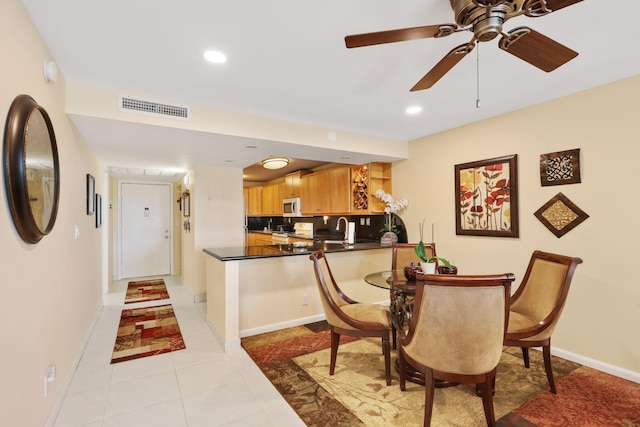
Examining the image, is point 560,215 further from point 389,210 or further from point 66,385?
point 66,385

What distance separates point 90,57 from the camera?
2.00m

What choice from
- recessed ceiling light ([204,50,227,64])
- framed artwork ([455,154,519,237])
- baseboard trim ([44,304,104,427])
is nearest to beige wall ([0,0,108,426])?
baseboard trim ([44,304,104,427])

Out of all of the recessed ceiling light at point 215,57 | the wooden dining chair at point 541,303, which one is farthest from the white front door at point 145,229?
the wooden dining chair at point 541,303

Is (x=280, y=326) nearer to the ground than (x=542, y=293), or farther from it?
nearer to the ground

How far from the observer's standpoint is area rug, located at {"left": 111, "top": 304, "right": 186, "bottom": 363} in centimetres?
295

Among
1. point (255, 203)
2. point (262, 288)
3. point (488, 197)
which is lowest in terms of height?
point (262, 288)

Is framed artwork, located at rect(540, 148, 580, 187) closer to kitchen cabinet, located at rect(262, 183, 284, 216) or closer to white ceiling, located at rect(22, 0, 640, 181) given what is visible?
white ceiling, located at rect(22, 0, 640, 181)

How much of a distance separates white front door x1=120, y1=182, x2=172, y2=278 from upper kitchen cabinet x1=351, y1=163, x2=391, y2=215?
435 centimetres

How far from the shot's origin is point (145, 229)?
6445 mm

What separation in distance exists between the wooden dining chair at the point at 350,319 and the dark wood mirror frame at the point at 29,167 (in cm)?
166

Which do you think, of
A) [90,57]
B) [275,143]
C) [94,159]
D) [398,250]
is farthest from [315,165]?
[90,57]

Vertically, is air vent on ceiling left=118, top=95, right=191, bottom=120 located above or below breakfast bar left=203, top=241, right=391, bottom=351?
above

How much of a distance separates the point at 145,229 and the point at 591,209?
23.3 ft

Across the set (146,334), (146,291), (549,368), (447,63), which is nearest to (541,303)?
(549,368)
